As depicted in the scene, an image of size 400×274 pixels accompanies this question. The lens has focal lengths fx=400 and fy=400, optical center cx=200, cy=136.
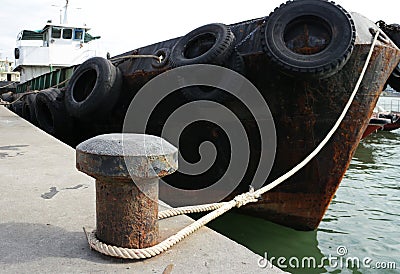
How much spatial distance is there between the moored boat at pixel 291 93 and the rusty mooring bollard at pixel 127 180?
229cm

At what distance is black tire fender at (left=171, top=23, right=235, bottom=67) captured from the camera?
4.29 m

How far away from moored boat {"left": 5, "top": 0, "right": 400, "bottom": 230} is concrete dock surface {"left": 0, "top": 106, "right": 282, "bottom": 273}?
1729mm

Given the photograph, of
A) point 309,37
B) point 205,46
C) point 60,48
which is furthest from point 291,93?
point 60,48

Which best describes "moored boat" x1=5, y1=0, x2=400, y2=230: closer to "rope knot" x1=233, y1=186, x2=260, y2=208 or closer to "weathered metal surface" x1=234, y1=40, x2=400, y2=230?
"weathered metal surface" x1=234, y1=40, x2=400, y2=230

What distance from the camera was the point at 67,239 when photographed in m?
2.18

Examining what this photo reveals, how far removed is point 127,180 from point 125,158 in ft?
0.39

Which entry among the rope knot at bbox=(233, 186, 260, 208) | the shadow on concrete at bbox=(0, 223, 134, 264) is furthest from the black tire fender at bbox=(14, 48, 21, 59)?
the rope knot at bbox=(233, 186, 260, 208)

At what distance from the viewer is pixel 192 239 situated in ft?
7.23

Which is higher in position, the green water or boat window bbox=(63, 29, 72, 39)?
boat window bbox=(63, 29, 72, 39)

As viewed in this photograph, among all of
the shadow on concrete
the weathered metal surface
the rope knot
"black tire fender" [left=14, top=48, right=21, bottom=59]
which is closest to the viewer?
the shadow on concrete

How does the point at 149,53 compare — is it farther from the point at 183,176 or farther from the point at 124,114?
the point at 183,176

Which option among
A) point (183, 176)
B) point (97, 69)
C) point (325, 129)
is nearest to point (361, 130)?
point (325, 129)

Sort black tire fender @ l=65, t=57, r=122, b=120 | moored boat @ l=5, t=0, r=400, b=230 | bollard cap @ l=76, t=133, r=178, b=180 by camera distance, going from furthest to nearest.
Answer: black tire fender @ l=65, t=57, r=122, b=120
moored boat @ l=5, t=0, r=400, b=230
bollard cap @ l=76, t=133, r=178, b=180

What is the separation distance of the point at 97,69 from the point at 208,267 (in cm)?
441
